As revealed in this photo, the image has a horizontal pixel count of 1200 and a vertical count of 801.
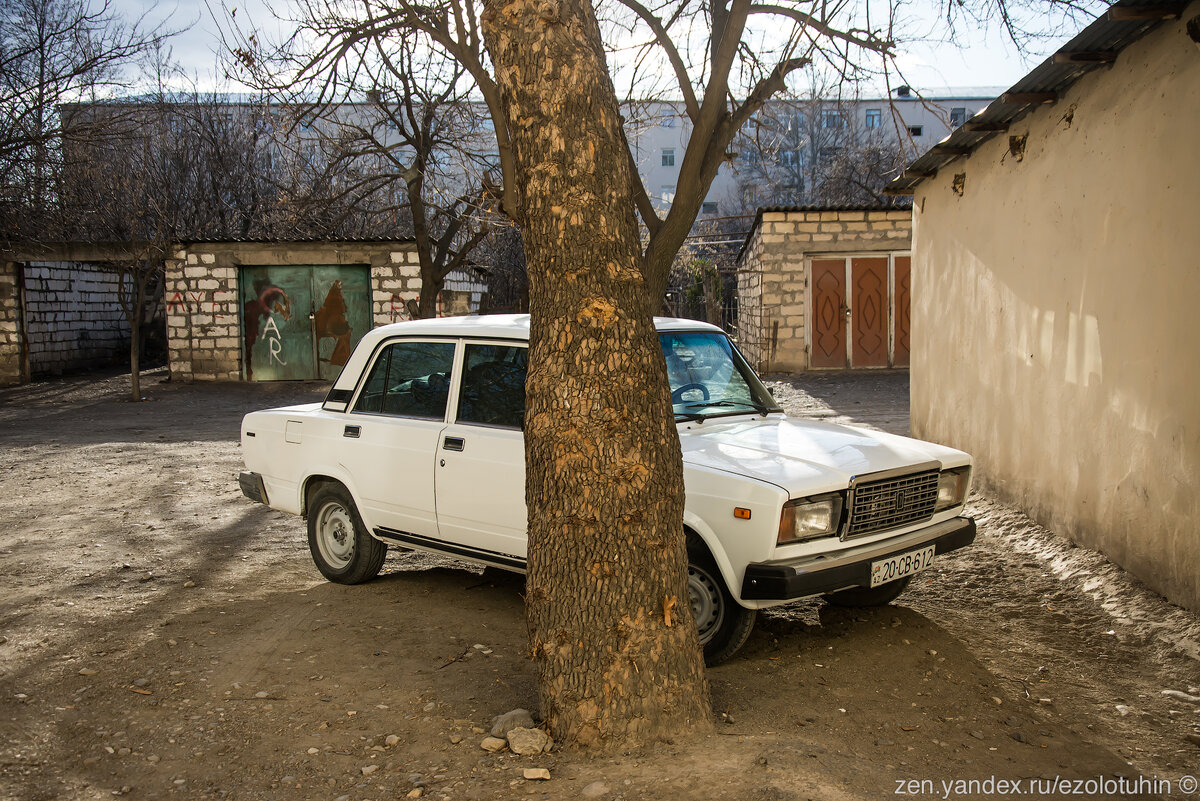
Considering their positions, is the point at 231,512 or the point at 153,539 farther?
the point at 231,512

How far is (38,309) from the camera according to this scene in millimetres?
18969

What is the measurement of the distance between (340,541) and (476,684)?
1944 millimetres

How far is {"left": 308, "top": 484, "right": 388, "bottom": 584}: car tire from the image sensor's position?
17.3 feet

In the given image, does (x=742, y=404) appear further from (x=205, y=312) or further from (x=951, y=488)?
(x=205, y=312)

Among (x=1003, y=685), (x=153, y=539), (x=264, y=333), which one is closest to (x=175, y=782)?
(x=1003, y=685)

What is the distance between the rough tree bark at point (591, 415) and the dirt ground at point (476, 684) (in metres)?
0.26

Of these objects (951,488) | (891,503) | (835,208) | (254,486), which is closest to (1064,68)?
(951,488)

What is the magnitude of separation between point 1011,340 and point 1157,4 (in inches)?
112

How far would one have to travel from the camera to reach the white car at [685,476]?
3.76m

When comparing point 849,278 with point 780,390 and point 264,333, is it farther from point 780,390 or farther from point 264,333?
point 264,333

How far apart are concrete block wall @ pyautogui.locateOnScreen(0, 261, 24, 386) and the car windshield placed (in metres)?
17.9

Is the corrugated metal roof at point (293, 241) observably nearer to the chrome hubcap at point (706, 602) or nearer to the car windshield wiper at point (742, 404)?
the car windshield wiper at point (742, 404)

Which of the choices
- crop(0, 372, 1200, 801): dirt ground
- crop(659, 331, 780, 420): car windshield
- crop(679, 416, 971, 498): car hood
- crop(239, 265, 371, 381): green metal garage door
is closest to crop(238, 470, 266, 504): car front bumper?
crop(0, 372, 1200, 801): dirt ground

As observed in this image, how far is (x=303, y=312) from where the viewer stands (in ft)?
57.2
